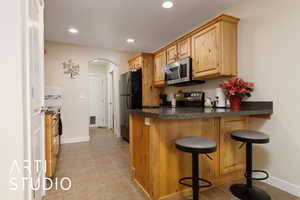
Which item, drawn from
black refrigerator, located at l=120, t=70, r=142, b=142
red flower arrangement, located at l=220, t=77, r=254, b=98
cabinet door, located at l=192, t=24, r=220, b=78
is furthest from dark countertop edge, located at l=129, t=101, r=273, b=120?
black refrigerator, located at l=120, t=70, r=142, b=142

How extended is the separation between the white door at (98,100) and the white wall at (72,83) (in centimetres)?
218

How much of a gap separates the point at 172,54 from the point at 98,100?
14.2ft

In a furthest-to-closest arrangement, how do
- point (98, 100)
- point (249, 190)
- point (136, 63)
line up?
point (98, 100), point (136, 63), point (249, 190)

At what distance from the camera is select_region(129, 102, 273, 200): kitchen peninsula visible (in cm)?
163

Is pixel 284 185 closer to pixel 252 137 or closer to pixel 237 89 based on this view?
pixel 252 137

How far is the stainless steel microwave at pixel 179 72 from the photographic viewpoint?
273 centimetres

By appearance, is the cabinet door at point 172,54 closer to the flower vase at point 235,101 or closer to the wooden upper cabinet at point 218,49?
the wooden upper cabinet at point 218,49

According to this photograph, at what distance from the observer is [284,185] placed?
6.21 ft

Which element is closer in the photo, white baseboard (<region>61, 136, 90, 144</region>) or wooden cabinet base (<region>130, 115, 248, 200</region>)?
wooden cabinet base (<region>130, 115, 248, 200</region>)

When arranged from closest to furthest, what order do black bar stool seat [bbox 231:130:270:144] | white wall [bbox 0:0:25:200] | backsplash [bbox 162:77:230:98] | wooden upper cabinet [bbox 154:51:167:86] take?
white wall [bbox 0:0:25:200] < black bar stool seat [bbox 231:130:270:144] < backsplash [bbox 162:77:230:98] < wooden upper cabinet [bbox 154:51:167:86]

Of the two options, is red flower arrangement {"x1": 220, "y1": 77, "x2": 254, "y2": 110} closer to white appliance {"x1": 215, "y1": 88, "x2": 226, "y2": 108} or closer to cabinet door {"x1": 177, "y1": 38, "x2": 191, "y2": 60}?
white appliance {"x1": 215, "y1": 88, "x2": 226, "y2": 108}

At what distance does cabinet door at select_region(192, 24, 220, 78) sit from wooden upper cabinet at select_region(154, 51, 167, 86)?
1039mm

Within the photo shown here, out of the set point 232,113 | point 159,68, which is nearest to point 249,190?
point 232,113

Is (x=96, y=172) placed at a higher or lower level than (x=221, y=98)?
lower
